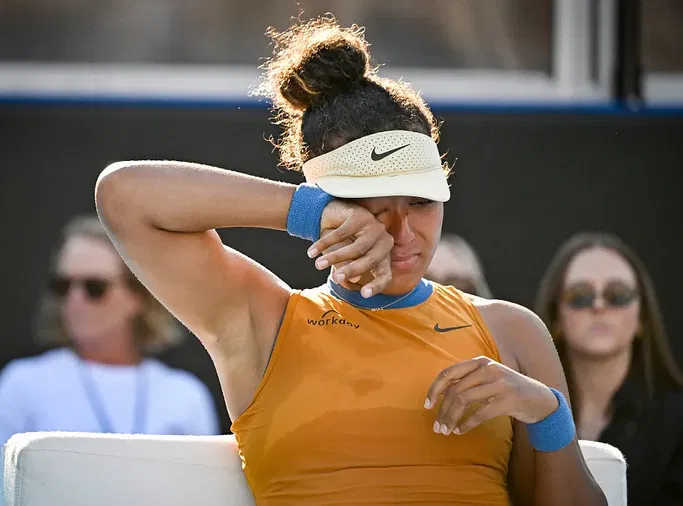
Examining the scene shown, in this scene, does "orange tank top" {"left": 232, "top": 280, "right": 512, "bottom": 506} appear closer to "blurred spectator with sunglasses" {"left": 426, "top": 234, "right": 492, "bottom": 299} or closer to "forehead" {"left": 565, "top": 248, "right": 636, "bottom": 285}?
"blurred spectator with sunglasses" {"left": 426, "top": 234, "right": 492, "bottom": 299}

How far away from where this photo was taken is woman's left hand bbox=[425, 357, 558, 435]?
1671 millimetres

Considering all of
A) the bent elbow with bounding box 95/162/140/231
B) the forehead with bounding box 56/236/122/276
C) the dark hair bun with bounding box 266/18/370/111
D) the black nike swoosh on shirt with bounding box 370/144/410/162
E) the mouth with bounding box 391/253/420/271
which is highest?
the dark hair bun with bounding box 266/18/370/111

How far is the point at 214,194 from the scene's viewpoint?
180 cm

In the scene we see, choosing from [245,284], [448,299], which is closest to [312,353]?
[245,284]

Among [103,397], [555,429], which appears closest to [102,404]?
[103,397]

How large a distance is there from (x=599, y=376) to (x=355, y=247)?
227 cm

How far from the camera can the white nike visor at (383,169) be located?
5.98ft

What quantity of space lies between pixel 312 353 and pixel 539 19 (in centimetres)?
261

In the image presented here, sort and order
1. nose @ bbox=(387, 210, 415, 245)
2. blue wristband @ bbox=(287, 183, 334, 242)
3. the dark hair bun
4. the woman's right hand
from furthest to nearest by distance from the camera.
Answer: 1. the dark hair bun
2. nose @ bbox=(387, 210, 415, 245)
3. blue wristband @ bbox=(287, 183, 334, 242)
4. the woman's right hand

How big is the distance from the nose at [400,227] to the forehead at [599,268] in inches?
79.3

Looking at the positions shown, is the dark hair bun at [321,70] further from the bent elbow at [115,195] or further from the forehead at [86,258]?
the forehead at [86,258]

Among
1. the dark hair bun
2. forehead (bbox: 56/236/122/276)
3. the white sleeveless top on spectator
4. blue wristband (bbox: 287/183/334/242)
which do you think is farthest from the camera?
forehead (bbox: 56/236/122/276)

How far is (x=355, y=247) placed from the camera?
1665 mm

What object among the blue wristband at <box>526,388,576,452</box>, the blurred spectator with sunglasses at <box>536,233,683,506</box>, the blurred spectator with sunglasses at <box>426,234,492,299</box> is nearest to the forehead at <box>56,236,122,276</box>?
the blurred spectator with sunglasses at <box>426,234,492,299</box>
